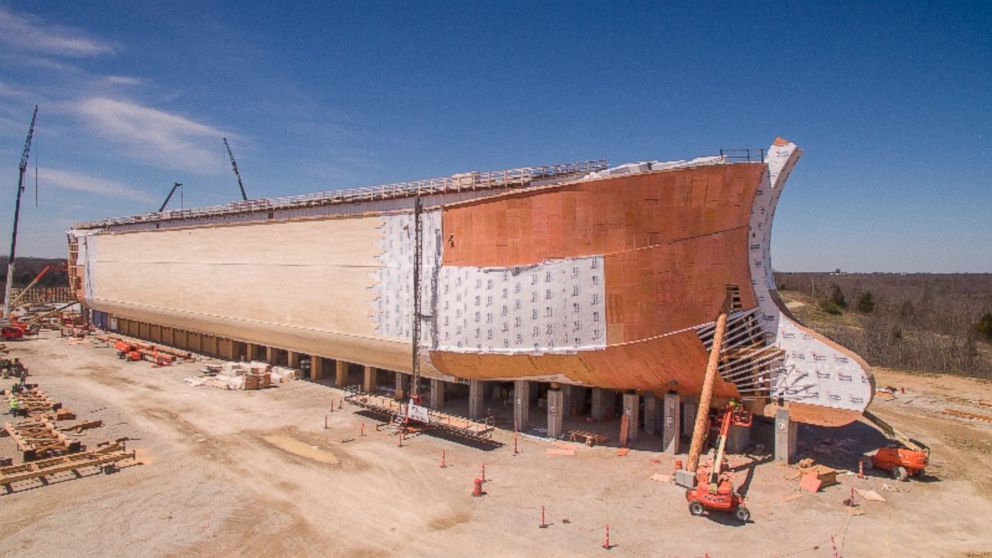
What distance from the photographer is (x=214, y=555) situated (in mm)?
17203

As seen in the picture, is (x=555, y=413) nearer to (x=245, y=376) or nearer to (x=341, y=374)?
(x=341, y=374)

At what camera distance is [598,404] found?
1281 inches

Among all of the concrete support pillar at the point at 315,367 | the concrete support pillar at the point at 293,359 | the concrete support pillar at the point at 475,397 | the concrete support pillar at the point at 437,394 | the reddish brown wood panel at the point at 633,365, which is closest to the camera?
the reddish brown wood panel at the point at 633,365

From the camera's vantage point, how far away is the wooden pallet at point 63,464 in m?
22.6

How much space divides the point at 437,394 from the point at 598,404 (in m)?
9.92

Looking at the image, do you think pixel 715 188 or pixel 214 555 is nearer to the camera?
pixel 214 555

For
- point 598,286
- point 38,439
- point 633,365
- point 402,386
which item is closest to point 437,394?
point 402,386

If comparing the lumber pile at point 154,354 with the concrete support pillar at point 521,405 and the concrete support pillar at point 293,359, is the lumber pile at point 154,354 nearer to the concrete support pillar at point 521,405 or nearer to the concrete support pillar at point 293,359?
the concrete support pillar at point 293,359

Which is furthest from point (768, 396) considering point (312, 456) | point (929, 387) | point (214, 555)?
point (929, 387)

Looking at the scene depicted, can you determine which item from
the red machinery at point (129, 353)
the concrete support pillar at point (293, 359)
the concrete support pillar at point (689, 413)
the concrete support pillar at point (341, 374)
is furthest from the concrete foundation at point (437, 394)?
the red machinery at point (129, 353)

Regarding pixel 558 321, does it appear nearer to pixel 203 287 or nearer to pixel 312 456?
pixel 312 456

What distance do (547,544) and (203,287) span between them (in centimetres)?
4625

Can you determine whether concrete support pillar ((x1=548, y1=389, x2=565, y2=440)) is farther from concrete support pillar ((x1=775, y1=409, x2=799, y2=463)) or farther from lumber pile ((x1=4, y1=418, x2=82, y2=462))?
lumber pile ((x1=4, y1=418, x2=82, y2=462))

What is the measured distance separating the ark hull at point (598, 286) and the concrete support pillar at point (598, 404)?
4.15m
